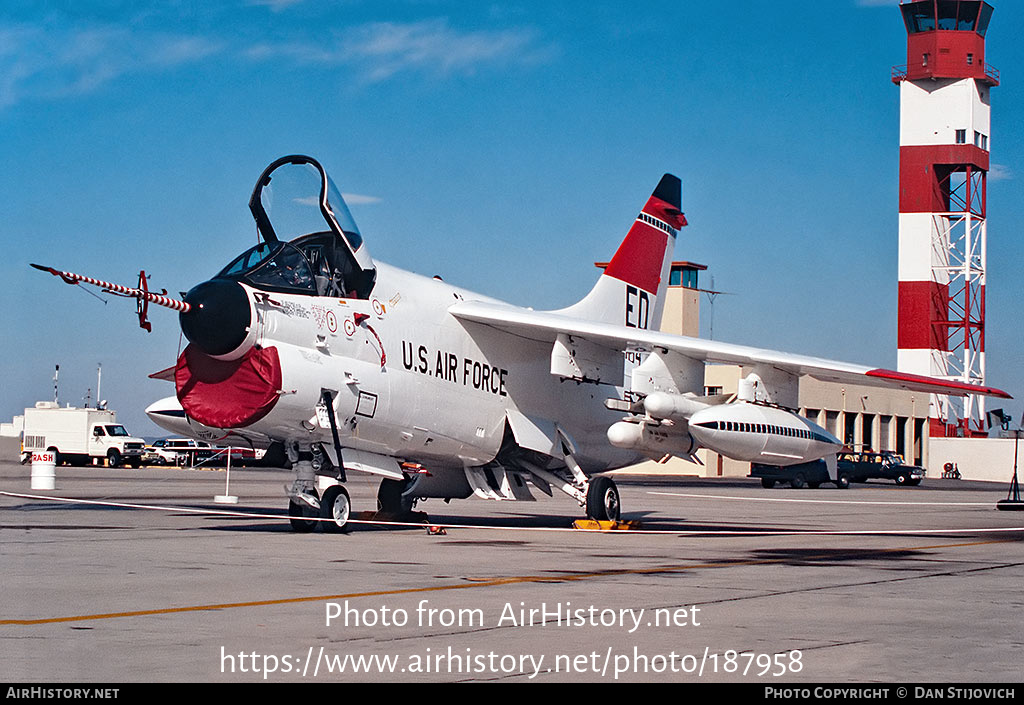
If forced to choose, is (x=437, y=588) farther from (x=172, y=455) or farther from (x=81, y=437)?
(x=172, y=455)

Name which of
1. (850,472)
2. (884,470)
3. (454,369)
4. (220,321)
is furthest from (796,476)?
(220,321)

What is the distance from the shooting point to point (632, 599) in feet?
32.5

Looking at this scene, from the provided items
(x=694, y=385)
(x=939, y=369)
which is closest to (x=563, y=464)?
(x=694, y=385)

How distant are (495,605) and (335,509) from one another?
7532 mm

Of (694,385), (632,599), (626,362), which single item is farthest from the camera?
(626,362)

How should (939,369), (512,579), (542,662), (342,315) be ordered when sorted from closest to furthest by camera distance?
(542,662), (512,579), (342,315), (939,369)

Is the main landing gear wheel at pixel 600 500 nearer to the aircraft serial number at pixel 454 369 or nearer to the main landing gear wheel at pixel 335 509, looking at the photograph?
the aircraft serial number at pixel 454 369

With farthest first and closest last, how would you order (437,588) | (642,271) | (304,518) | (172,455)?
(172,455) → (642,271) → (304,518) → (437,588)

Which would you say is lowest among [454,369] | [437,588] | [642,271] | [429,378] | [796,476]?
[437,588]

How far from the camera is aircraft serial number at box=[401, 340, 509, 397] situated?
17.2m

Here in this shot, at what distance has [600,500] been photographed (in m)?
19.5

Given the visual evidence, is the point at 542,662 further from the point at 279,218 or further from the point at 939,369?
the point at 939,369

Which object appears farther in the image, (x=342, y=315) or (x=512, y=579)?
(x=342, y=315)
